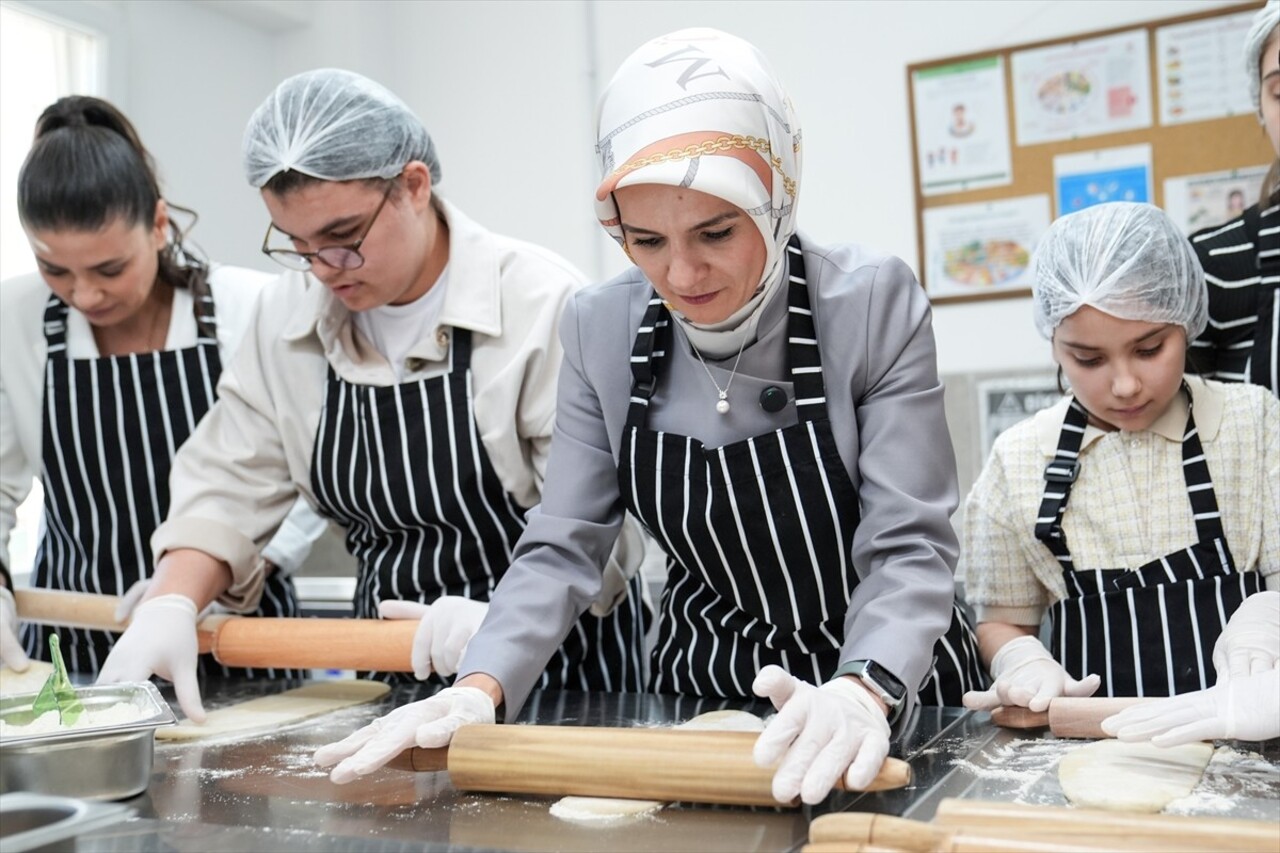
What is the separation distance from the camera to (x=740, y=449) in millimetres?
1476

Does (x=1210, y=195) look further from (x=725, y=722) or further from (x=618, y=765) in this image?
(x=618, y=765)

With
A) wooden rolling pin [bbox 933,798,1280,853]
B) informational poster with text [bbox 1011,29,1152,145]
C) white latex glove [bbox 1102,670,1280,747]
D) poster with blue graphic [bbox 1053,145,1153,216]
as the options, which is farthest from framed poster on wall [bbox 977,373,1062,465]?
wooden rolling pin [bbox 933,798,1280,853]

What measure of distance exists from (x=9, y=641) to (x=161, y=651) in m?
0.39

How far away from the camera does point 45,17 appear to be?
10.2ft

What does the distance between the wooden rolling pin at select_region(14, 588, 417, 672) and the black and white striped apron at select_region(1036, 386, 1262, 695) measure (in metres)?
0.89

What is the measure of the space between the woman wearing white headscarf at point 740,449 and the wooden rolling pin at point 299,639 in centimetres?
28

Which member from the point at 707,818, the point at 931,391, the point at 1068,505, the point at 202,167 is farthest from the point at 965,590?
the point at 202,167

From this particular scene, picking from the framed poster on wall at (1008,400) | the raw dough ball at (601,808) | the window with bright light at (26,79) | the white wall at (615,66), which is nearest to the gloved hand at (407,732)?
the raw dough ball at (601,808)

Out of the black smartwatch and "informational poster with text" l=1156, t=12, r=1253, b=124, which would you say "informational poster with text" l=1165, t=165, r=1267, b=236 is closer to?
"informational poster with text" l=1156, t=12, r=1253, b=124

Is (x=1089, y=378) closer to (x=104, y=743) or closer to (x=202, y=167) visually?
(x=104, y=743)

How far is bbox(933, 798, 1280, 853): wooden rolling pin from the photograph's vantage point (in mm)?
892

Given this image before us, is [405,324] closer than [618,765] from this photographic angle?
No

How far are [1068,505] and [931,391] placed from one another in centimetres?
39

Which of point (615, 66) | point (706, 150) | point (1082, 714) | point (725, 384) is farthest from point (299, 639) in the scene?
point (615, 66)
